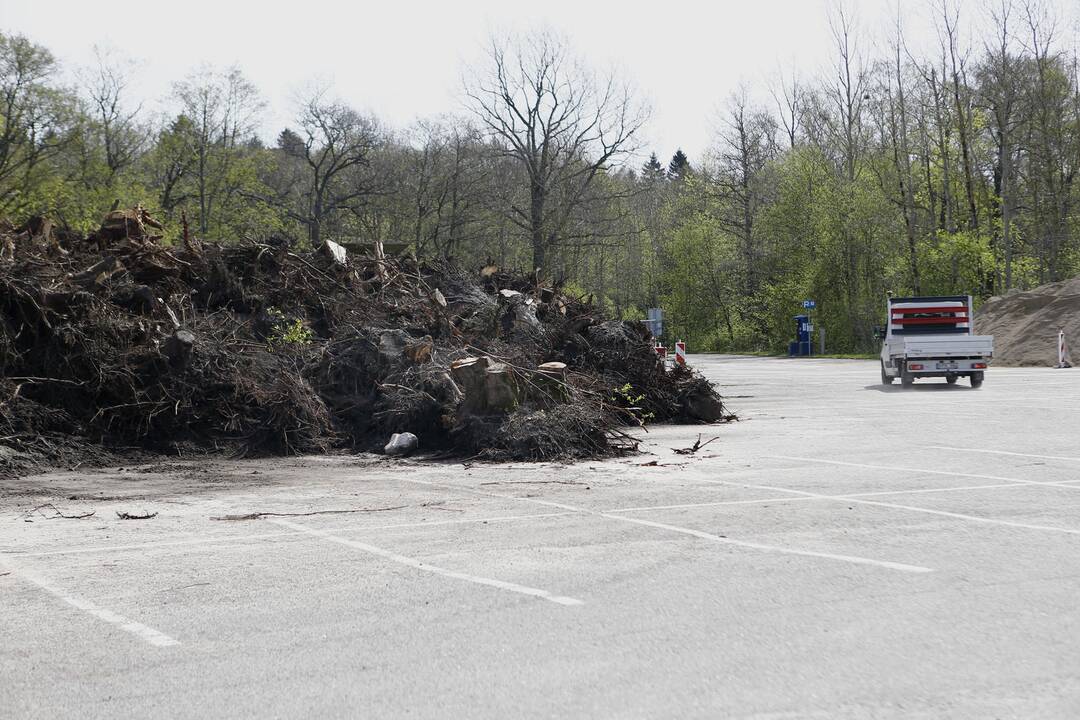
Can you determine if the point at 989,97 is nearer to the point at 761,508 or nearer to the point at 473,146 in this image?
the point at 473,146

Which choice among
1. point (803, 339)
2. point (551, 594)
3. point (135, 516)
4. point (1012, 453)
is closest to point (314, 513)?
point (135, 516)

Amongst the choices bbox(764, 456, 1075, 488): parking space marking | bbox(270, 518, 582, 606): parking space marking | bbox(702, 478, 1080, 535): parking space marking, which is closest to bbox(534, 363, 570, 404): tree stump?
bbox(764, 456, 1075, 488): parking space marking

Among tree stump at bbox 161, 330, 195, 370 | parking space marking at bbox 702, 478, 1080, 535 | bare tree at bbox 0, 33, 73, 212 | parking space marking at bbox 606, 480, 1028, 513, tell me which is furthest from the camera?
bare tree at bbox 0, 33, 73, 212

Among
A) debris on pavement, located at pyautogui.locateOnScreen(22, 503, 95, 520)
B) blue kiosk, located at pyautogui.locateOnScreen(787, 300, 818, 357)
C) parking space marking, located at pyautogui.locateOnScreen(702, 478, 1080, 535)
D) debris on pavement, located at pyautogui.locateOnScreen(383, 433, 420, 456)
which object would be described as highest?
blue kiosk, located at pyautogui.locateOnScreen(787, 300, 818, 357)

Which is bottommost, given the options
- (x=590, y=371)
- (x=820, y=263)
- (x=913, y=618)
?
(x=913, y=618)

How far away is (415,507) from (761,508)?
296 cm

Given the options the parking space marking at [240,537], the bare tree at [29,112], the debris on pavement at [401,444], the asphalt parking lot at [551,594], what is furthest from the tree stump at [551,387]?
the bare tree at [29,112]

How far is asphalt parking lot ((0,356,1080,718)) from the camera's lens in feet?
14.0

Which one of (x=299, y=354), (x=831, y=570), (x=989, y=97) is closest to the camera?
(x=831, y=570)

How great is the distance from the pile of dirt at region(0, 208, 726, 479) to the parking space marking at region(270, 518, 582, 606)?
513 cm

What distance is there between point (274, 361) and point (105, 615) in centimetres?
947

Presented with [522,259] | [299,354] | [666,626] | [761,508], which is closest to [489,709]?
[666,626]

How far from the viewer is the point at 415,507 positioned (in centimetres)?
939

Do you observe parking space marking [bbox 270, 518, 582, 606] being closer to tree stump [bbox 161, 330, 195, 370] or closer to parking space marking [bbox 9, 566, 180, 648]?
parking space marking [bbox 9, 566, 180, 648]
